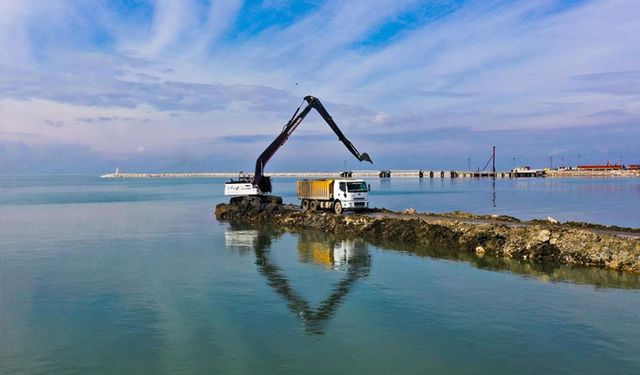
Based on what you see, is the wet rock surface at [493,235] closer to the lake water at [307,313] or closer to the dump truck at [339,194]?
the lake water at [307,313]

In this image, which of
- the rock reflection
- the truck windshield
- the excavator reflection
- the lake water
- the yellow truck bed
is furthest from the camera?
the yellow truck bed

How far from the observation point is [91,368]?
13.4m

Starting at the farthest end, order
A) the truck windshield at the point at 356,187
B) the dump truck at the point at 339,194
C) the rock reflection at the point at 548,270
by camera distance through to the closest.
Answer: the truck windshield at the point at 356,187 < the dump truck at the point at 339,194 < the rock reflection at the point at 548,270

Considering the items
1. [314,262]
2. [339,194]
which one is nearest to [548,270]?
[314,262]

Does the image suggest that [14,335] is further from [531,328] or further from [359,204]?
[359,204]

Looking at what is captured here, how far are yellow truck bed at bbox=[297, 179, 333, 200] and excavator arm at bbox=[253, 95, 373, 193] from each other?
3.92 metres

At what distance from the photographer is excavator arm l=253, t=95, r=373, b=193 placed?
49438 millimetres

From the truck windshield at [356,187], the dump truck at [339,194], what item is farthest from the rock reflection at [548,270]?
the truck windshield at [356,187]

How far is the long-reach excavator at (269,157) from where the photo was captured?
4956cm

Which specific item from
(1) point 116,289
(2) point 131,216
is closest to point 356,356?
(1) point 116,289

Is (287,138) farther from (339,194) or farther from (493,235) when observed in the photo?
(493,235)

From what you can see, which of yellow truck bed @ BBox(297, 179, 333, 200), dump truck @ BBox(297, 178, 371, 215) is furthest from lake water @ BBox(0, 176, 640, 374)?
yellow truck bed @ BBox(297, 179, 333, 200)

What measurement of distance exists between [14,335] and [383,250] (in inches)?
861

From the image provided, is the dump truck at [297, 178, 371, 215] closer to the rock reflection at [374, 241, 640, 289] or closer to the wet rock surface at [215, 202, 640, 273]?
the wet rock surface at [215, 202, 640, 273]
